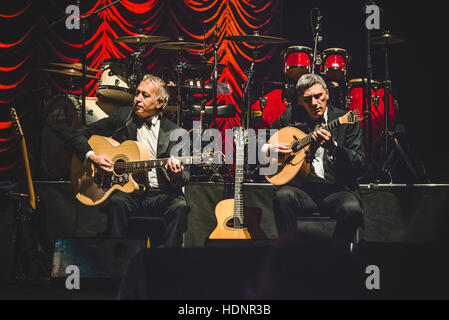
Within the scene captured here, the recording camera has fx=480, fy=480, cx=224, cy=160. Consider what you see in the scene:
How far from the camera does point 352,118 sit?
13.4ft

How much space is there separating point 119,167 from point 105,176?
16 cm

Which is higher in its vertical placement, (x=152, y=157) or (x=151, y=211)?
(x=152, y=157)

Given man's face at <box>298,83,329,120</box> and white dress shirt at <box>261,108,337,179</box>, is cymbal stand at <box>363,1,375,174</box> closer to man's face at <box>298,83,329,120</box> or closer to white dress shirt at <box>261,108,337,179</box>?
man's face at <box>298,83,329,120</box>

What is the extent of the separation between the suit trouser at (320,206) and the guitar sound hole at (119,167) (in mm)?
1334

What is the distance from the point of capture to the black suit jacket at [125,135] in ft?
13.9

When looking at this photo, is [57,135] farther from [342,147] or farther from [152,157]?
[342,147]

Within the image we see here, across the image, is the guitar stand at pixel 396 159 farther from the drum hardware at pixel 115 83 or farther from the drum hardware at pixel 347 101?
the drum hardware at pixel 115 83

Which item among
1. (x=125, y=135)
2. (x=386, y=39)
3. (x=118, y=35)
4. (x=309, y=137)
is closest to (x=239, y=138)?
(x=309, y=137)

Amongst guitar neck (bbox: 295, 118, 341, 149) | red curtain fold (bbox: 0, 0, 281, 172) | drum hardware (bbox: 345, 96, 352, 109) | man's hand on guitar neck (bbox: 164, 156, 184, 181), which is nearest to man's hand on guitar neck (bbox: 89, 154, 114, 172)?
man's hand on guitar neck (bbox: 164, 156, 184, 181)

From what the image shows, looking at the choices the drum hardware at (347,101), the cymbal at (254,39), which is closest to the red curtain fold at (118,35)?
the cymbal at (254,39)

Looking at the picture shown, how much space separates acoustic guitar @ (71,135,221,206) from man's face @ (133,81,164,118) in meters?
0.34
